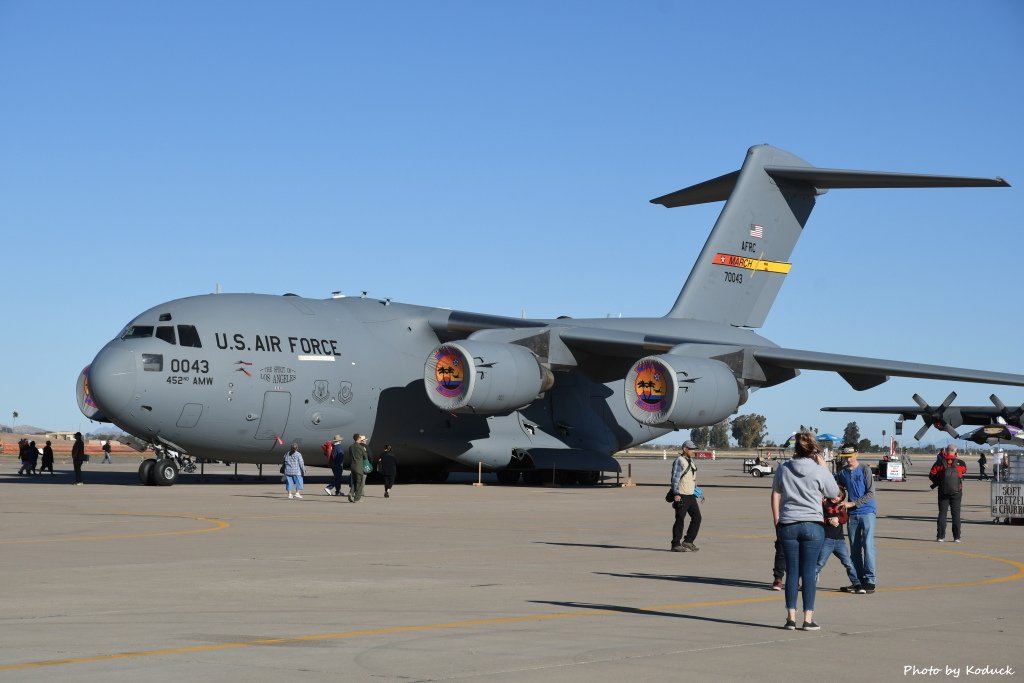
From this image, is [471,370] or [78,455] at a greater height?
[471,370]

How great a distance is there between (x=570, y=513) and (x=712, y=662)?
1488cm

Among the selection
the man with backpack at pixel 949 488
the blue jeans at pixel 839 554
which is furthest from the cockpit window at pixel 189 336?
the blue jeans at pixel 839 554

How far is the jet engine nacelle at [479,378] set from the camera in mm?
29172

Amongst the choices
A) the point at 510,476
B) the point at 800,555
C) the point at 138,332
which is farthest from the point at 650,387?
the point at 800,555

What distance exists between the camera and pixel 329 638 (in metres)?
9.06

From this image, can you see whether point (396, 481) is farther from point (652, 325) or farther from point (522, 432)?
point (652, 325)

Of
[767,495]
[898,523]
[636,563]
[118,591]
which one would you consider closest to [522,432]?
[767,495]

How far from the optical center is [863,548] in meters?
12.2

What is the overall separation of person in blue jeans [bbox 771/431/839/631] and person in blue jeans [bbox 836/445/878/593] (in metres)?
1.43

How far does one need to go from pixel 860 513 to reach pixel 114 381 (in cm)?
1857

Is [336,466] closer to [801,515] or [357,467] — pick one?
[357,467]

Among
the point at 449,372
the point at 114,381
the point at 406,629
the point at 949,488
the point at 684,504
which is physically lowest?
the point at 406,629

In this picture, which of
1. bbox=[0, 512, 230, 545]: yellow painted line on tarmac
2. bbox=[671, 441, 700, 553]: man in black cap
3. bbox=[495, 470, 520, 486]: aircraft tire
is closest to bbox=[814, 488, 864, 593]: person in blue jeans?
bbox=[671, 441, 700, 553]: man in black cap

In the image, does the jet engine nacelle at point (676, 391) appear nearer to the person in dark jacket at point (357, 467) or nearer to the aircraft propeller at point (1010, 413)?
the person in dark jacket at point (357, 467)
